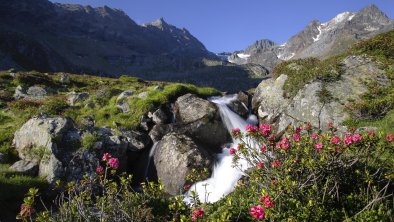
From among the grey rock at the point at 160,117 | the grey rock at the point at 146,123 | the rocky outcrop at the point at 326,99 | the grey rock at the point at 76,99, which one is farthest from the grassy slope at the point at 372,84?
the grey rock at the point at 76,99

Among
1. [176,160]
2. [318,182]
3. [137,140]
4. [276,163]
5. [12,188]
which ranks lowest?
[12,188]

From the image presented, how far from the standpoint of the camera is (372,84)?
2155cm

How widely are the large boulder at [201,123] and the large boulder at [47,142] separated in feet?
22.5

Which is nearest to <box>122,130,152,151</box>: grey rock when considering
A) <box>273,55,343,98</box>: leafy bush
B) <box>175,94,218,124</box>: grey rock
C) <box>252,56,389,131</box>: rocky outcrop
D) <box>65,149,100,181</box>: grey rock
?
<box>175,94,218,124</box>: grey rock

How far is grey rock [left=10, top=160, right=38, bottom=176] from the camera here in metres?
17.1

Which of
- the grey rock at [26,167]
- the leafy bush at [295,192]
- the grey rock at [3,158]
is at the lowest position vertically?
the grey rock at [26,167]

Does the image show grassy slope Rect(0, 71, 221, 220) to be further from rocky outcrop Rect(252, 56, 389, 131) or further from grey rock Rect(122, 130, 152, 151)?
rocky outcrop Rect(252, 56, 389, 131)

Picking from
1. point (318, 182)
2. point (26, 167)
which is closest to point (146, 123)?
point (26, 167)

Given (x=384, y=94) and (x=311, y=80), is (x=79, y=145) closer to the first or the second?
(x=311, y=80)

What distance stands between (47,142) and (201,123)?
30.6ft

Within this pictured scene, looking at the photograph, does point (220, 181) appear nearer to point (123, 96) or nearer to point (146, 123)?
point (146, 123)

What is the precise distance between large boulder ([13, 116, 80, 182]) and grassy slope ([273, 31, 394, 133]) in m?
13.7

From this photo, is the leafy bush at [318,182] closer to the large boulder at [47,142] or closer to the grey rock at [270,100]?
the large boulder at [47,142]

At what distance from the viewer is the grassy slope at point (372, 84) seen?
19.2 m
